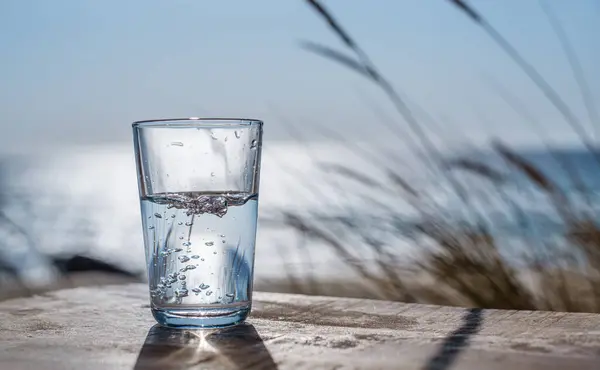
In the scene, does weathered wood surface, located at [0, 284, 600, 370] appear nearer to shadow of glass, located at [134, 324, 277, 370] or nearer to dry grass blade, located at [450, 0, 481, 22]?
shadow of glass, located at [134, 324, 277, 370]

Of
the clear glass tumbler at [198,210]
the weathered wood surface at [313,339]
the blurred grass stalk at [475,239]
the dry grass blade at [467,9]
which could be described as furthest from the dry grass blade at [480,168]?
the clear glass tumbler at [198,210]

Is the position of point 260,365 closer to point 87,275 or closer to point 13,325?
point 13,325

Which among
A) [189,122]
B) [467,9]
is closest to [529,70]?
[467,9]

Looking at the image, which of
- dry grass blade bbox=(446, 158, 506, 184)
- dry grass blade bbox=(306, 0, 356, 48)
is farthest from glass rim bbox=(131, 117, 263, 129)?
dry grass blade bbox=(446, 158, 506, 184)

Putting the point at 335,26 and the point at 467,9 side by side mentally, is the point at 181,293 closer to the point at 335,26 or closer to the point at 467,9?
the point at 335,26

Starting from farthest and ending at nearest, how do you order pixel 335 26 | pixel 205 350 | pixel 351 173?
pixel 351 173, pixel 335 26, pixel 205 350

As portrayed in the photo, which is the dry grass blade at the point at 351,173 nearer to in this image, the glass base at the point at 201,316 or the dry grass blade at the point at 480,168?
the dry grass blade at the point at 480,168

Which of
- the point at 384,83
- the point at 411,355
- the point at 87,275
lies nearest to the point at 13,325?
the point at 411,355
